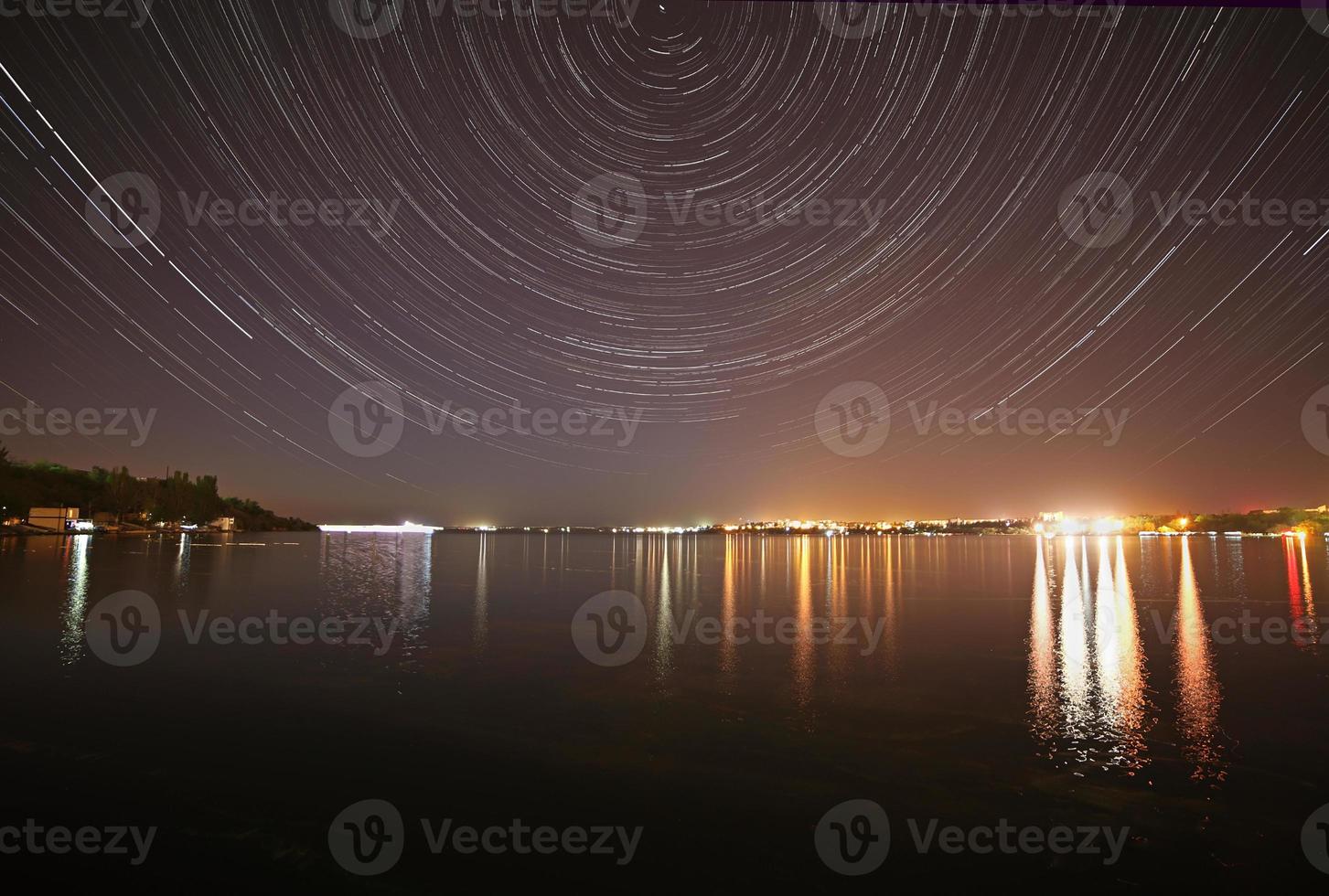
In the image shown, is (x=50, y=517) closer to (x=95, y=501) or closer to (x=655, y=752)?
(x=95, y=501)

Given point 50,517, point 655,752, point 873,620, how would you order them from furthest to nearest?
point 50,517 < point 873,620 < point 655,752

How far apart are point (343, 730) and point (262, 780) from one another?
2552mm

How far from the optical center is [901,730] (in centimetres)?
1412

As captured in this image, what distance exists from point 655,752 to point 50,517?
144073 millimetres

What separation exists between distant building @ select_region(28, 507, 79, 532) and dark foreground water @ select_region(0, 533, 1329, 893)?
379ft

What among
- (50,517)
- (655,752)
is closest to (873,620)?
(655,752)

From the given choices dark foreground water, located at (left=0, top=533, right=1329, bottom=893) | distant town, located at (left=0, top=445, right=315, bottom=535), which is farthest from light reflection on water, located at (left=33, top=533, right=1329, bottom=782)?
distant town, located at (left=0, top=445, right=315, bottom=535)

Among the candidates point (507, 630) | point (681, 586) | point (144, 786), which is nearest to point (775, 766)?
point (144, 786)

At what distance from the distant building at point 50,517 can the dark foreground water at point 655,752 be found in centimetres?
11539

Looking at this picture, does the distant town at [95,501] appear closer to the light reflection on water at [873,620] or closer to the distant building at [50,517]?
the distant building at [50,517]

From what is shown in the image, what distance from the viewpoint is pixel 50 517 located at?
118 metres

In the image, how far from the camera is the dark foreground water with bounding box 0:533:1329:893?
8.87 meters

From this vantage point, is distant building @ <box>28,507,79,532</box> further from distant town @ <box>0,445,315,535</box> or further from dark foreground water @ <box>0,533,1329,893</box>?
dark foreground water @ <box>0,533,1329,893</box>

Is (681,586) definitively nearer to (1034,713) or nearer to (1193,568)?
(1034,713)
